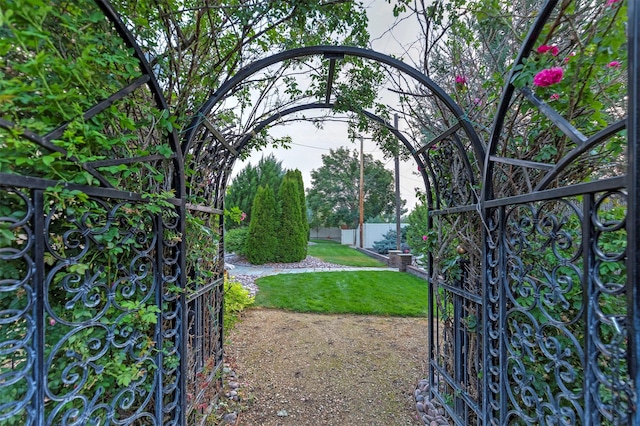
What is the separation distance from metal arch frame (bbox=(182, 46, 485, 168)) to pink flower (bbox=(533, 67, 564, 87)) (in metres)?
0.47

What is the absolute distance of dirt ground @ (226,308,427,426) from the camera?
2332 millimetres

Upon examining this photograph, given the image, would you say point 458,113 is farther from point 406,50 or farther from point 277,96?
point 277,96

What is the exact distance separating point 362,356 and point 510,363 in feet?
6.76

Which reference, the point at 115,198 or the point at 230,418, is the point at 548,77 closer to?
the point at 115,198

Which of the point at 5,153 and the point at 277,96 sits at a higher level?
the point at 277,96

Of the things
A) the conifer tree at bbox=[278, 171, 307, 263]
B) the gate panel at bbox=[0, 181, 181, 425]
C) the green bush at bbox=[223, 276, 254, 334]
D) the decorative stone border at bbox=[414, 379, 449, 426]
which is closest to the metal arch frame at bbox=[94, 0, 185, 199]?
the gate panel at bbox=[0, 181, 181, 425]

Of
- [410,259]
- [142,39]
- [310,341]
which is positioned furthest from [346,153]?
[142,39]

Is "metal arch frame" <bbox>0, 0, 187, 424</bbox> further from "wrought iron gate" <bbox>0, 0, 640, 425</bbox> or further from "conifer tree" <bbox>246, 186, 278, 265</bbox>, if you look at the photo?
"conifer tree" <bbox>246, 186, 278, 265</bbox>

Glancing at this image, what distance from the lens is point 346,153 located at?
2347cm

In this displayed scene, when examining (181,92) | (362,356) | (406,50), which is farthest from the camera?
(362,356)

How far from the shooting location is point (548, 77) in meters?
1.18

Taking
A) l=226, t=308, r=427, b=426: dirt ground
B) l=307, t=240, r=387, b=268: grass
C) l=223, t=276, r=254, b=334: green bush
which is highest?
l=223, t=276, r=254, b=334: green bush

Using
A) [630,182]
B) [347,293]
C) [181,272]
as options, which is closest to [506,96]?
[630,182]

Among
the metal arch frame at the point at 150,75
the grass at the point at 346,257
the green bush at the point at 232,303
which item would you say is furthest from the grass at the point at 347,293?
the metal arch frame at the point at 150,75
